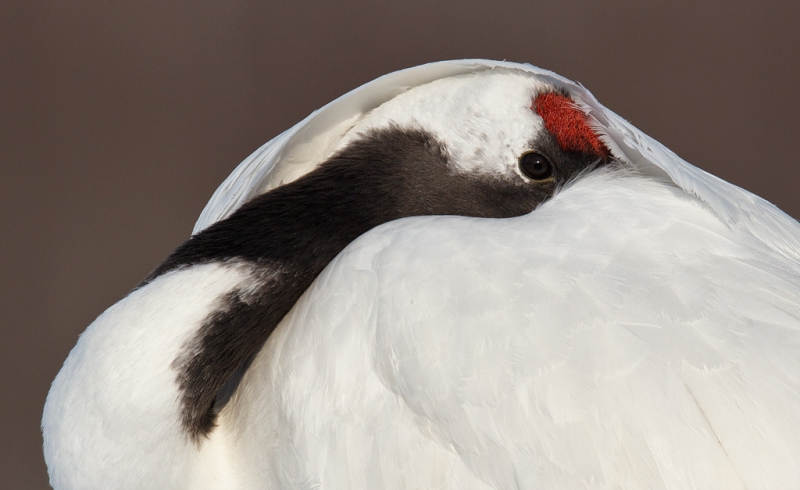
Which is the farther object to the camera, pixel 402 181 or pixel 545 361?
pixel 402 181

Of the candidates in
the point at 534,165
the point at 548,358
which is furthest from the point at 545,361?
the point at 534,165

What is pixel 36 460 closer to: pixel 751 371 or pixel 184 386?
pixel 184 386

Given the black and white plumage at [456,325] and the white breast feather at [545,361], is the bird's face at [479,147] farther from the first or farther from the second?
the white breast feather at [545,361]

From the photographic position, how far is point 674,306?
2.41ft

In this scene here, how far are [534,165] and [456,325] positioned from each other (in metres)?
0.29

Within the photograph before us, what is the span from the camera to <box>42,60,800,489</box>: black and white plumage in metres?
0.70

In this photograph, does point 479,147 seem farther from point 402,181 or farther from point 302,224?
point 302,224

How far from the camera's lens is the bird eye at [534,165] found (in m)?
0.96

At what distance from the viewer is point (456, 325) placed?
74 cm

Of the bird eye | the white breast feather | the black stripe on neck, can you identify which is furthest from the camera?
the bird eye

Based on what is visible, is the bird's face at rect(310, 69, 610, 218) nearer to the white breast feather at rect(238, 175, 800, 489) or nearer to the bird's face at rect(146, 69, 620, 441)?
the bird's face at rect(146, 69, 620, 441)

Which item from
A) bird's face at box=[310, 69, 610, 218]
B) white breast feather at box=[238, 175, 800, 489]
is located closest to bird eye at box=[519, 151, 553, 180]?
bird's face at box=[310, 69, 610, 218]

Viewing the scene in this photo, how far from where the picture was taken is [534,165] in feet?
3.14

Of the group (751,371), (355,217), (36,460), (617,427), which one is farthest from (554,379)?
(36,460)
